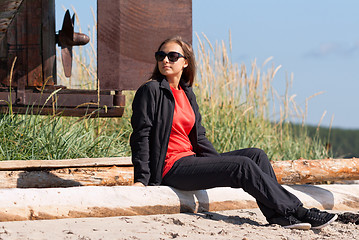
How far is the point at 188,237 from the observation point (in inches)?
119

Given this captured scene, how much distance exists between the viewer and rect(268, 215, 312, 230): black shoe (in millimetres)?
3412

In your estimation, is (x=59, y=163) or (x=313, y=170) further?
(x=313, y=170)

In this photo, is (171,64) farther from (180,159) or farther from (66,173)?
(66,173)

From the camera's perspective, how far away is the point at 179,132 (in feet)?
12.0

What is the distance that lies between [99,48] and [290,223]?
295 cm

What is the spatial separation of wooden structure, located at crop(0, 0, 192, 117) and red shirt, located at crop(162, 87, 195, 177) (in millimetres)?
1764

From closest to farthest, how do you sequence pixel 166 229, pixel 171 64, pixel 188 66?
pixel 166 229
pixel 171 64
pixel 188 66

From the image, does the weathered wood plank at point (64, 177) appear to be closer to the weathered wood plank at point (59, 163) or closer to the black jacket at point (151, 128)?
the weathered wood plank at point (59, 163)

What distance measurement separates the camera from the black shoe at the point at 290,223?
341cm

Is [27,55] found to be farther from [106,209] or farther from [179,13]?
[106,209]

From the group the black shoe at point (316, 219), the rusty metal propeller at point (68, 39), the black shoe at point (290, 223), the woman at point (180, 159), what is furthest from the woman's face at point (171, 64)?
the rusty metal propeller at point (68, 39)

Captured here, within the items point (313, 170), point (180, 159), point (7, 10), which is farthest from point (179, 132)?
point (7, 10)

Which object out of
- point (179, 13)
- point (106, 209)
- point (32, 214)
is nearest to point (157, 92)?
point (106, 209)

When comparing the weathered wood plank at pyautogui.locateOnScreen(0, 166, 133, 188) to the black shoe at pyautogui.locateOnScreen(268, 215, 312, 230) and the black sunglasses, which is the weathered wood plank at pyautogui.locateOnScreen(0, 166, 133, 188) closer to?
the black sunglasses
